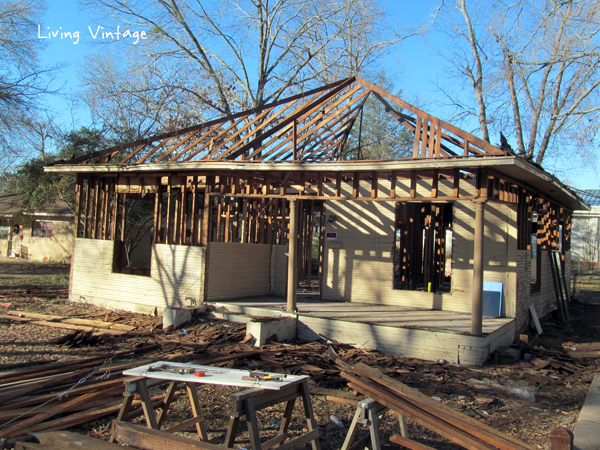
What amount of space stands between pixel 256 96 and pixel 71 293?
13477mm

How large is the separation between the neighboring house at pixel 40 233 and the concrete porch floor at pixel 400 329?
67.3ft

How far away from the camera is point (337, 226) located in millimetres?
12867

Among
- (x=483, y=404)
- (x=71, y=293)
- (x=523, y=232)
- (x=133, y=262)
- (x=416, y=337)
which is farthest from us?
(x=133, y=262)

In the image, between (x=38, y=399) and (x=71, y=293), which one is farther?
(x=71, y=293)

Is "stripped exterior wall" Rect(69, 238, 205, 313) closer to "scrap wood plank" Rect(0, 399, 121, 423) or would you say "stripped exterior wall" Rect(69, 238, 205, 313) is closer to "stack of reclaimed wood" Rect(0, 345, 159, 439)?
"stack of reclaimed wood" Rect(0, 345, 159, 439)

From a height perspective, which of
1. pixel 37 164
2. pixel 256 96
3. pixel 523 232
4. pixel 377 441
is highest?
pixel 256 96

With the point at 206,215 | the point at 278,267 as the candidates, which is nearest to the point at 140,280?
the point at 206,215

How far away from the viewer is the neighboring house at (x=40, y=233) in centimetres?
Answer: 2817

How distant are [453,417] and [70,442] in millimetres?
3250

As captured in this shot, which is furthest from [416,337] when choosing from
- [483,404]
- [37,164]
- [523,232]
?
[37,164]

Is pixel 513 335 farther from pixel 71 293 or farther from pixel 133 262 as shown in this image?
pixel 133 262

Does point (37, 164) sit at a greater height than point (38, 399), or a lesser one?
greater

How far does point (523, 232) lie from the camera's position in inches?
446

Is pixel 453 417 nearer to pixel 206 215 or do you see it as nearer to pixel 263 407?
pixel 263 407
